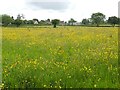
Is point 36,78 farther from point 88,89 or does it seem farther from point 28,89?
point 88,89

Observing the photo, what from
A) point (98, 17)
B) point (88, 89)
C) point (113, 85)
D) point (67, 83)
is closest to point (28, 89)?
point (67, 83)

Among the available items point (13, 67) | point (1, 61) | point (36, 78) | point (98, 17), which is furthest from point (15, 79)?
point (98, 17)

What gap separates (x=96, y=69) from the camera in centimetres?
843

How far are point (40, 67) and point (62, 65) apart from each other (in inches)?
29.9

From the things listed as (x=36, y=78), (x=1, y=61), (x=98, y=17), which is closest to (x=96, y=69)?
(x=36, y=78)

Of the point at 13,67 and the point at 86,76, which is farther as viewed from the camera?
the point at 13,67

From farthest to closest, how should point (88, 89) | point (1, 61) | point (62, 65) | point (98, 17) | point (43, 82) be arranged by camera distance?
1. point (98, 17)
2. point (1, 61)
3. point (62, 65)
4. point (43, 82)
5. point (88, 89)

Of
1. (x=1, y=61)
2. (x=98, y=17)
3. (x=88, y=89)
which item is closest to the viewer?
(x=88, y=89)

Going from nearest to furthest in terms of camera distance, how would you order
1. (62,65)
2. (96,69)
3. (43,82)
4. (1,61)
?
1. (43,82)
2. (96,69)
3. (62,65)
4. (1,61)

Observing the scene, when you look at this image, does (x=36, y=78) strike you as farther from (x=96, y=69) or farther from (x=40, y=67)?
(x=96, y=69)

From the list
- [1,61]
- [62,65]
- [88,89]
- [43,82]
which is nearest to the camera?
[88,89]

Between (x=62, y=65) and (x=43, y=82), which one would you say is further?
(x=62, y=65)

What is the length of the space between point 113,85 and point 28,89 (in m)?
2.16

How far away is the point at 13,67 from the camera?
8.84 m
